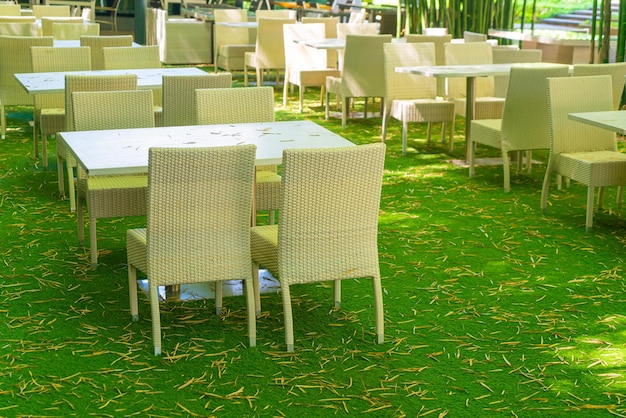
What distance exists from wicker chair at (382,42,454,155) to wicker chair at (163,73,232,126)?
2.50 meters

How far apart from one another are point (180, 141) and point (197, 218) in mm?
935

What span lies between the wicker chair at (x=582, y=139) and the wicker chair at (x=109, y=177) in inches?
107

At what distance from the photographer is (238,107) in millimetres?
5742

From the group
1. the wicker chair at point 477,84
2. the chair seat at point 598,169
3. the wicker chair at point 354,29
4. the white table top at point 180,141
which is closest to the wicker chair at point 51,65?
the white table top at point 180,141

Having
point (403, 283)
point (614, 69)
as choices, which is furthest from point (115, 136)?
point (614, 69)

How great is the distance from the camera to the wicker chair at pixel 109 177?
203 inches

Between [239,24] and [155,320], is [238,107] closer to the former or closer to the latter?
[155,320]

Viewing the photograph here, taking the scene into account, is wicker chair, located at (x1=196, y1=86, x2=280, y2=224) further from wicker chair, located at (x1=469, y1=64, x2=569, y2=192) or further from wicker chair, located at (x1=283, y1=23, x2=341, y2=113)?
wicker chair, located at (x1=283, y1=23, x2=341, y2=113)

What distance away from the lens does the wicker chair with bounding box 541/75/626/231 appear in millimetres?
6242

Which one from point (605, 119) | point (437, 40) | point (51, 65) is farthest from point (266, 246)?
point (437, 40)

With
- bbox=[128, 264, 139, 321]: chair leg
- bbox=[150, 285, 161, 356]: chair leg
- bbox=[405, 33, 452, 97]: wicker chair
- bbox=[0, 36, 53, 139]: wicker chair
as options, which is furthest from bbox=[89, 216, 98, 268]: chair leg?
bbox=[405, 33, 452, 97]: wicker chair

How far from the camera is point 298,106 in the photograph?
1147cm

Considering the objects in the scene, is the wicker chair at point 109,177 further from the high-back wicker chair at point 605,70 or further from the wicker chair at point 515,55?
the wicker chair at point 515,55

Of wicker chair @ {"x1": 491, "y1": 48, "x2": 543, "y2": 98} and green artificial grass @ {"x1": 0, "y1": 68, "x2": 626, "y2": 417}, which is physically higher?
wicker chair @ {"x1": 491, "y1": 48, "x2": 543, "y2": 98}
